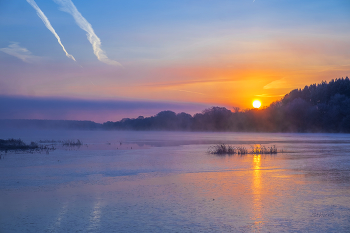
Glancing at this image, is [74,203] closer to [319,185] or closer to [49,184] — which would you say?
[49,184]

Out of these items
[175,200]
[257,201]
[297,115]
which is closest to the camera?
[257,201]

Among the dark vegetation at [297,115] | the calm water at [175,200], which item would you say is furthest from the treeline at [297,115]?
the calm water at [175,200]

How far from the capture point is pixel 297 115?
80750 millimetres

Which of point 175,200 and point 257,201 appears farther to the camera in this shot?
point 175,200

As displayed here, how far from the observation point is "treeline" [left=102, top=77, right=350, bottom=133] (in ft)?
239

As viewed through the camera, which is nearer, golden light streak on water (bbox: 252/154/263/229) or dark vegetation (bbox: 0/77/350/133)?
golden light streak on water (bbox: 252/154/263/229)

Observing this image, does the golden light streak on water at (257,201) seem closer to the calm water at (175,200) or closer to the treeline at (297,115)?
the calm water at (175,200)

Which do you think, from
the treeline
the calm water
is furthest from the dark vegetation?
the calm water

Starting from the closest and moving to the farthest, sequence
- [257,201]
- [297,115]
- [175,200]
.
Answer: [257,201] → [175,200] → [297,115]

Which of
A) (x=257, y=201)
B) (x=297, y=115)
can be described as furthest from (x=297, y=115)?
(x=257, y=201)

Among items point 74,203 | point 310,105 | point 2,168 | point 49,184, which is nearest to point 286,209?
point 74,203

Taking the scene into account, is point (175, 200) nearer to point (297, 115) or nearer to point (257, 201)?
point (257, 201)

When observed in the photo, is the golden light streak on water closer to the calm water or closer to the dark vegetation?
the calm water

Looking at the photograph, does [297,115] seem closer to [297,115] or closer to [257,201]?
[297,115]
